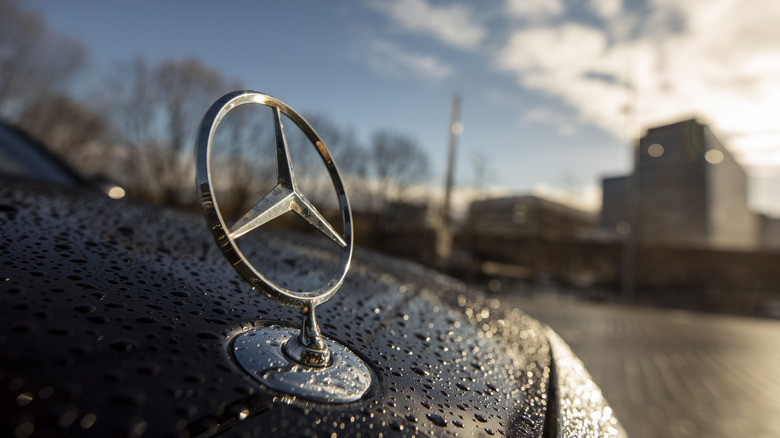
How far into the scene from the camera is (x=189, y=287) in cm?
80

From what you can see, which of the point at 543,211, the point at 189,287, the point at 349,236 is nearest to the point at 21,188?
the point at 189,287

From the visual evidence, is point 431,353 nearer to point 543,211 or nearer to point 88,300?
point 88,300

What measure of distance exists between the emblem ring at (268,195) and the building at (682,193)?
24.1m

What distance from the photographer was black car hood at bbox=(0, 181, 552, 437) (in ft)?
1.47

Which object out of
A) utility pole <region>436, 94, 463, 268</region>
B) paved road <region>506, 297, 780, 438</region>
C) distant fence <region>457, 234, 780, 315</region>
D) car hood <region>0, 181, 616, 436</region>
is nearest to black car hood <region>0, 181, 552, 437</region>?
car hood <region>0, 181, 616, 436</region>

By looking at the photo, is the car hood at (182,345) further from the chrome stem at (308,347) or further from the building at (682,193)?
the building at (682,193)

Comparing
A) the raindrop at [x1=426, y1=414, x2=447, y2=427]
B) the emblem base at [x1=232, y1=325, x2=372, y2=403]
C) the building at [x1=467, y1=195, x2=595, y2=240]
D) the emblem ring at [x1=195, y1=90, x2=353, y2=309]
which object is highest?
the building at [x1=467, y1=195, x2=595, y2=240]

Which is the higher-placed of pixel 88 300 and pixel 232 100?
pixel 232 100

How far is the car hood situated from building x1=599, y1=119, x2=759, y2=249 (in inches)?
940

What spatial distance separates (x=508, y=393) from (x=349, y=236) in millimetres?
481

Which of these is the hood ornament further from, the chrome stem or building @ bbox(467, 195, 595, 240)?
building @ bbox(467, 195, 595, 240)

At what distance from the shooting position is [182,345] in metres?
0.58

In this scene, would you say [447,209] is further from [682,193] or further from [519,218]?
[682,193]

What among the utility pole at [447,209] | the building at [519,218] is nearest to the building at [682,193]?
the building at [519,218]
